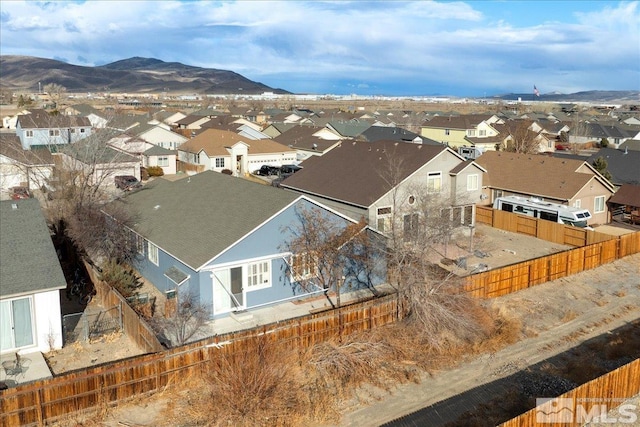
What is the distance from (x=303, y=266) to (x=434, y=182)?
1475 cm

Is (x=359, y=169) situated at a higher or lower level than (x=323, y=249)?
higher

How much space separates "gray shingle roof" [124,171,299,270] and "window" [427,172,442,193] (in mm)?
12759

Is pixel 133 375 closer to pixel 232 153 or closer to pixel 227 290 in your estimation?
pixel 227 290

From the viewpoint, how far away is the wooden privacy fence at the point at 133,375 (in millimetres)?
15094

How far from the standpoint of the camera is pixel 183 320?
69.1 feet

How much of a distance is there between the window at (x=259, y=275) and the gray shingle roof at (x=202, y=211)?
1.71 m

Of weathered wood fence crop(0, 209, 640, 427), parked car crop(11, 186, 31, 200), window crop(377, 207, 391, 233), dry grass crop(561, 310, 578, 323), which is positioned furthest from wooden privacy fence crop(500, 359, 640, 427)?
parked car crop(11, 186, 31, 200)

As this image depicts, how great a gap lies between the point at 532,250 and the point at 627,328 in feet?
38.3

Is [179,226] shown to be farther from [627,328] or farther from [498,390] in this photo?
[627,328]

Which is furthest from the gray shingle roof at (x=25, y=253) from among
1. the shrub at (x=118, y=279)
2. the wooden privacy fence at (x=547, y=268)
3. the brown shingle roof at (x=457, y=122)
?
the brown shingle roof at (x=457, y=122)

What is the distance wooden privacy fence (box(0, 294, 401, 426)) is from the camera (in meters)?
15.1

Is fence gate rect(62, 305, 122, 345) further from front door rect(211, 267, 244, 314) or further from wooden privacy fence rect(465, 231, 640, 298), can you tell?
wooden privacy fence rect(465, 231, 640, 298)

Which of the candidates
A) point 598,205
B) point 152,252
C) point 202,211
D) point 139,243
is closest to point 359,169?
point 202,211

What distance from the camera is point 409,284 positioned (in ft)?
70.9
